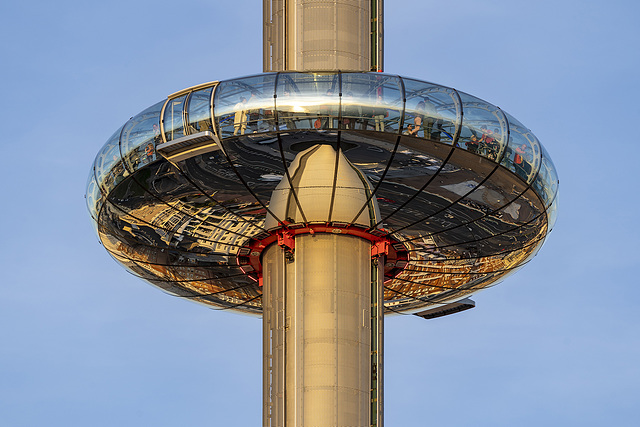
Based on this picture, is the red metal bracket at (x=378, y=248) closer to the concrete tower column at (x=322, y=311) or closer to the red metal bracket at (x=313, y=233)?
the red metal bracket at (x=313, y=233)

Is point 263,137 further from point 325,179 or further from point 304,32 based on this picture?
point 304,32

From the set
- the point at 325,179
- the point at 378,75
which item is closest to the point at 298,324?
the point at 325,179

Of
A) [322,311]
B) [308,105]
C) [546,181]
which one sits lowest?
[322,311]

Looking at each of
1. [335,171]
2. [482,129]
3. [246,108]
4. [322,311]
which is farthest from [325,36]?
[322,311]

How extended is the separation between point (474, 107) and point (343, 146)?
4.25m

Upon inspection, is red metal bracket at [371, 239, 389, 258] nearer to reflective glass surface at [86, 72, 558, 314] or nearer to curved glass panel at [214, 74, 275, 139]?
reflective glass surface at [86, 72, 558, 314]

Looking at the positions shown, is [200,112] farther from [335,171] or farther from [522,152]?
[522,152]

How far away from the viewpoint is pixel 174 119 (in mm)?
49250

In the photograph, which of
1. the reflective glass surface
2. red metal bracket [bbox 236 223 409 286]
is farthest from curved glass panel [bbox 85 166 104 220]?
red metal bracket [bbox 236 223 409 286]

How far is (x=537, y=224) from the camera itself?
180 ft

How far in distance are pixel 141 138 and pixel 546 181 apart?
13155mm

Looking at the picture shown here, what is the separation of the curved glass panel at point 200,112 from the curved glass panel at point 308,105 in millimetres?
2188

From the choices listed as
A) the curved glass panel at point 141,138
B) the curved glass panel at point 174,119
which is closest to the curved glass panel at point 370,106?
the curved glass panel at point 174,119

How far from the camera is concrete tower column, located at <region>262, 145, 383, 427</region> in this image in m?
50.3
